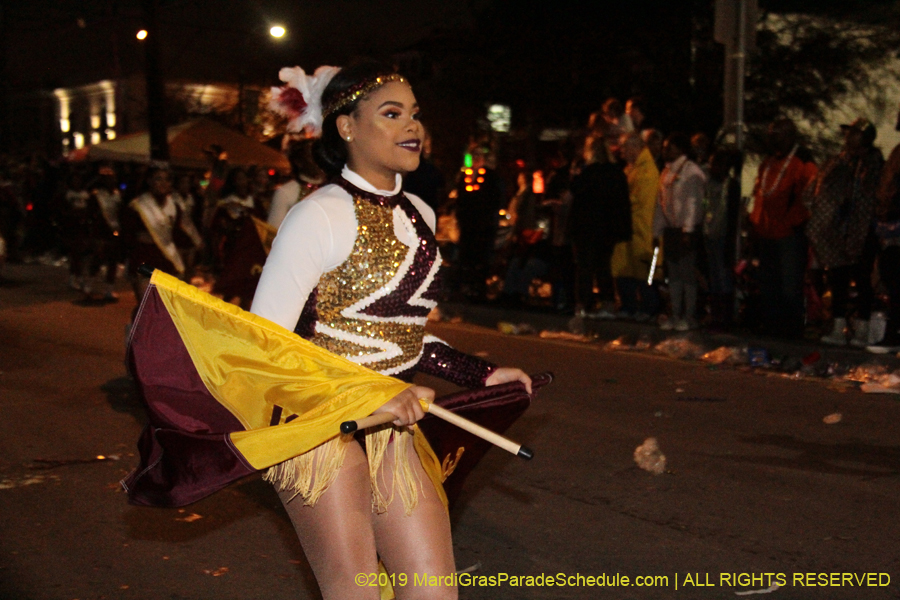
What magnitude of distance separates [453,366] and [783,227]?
7.56 meters

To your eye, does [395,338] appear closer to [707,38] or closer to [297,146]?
[297,146]

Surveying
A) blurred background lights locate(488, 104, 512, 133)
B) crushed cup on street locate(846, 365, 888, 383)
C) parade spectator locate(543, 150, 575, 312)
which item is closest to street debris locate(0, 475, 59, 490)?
crushed cup on street locate(846, 365, 888, 383)

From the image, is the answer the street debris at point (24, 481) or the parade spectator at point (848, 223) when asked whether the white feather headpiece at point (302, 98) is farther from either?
the parade spectator at point (848, 223)

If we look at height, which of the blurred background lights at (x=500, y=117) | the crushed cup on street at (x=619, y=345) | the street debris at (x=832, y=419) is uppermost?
the blurred background lights at (x=500, y=117)

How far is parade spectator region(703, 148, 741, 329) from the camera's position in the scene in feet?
34.6

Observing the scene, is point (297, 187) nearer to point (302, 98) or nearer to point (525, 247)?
point (302, 98)

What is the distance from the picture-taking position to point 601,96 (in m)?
26.8

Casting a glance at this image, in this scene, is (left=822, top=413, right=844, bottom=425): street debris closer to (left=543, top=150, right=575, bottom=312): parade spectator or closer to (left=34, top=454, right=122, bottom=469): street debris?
(left=34, top=454, right=122, bottom=469): street debris

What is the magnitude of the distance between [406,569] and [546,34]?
25.4 m

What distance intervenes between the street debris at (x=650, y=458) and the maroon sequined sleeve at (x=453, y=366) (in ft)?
9.52

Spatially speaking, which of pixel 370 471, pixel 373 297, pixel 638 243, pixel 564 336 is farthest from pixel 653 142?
pixel 370 471

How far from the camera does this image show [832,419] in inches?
275

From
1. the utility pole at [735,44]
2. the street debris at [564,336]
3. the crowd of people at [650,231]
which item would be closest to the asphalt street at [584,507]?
the crowd of people at [650,231]

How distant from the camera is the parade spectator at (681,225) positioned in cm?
1055
